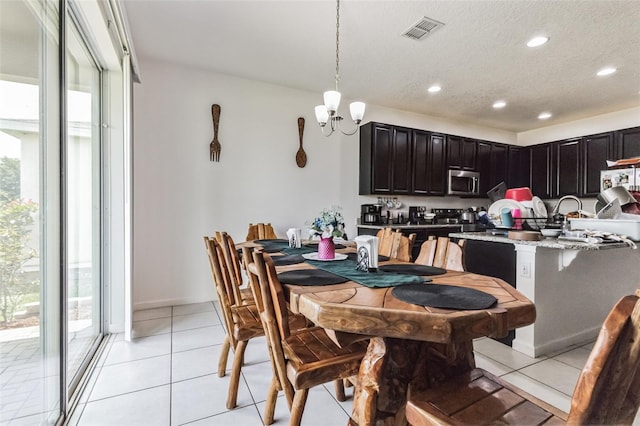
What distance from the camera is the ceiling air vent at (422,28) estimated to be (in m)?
2.49

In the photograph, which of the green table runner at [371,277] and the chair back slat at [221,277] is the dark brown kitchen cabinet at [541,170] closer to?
the green table runner at [371,277]

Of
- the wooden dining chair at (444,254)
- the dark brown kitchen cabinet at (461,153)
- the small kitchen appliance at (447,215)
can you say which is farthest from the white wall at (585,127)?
the wooden dining chair at (444,254)

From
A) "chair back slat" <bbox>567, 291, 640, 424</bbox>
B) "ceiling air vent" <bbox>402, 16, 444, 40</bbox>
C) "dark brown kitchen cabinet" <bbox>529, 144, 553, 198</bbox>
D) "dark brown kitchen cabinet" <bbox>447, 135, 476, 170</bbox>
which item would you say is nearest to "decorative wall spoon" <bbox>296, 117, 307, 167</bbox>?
"ceiling air vent" <bbox>402, 16, 444, 40</bbox>

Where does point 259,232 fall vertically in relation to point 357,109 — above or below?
below

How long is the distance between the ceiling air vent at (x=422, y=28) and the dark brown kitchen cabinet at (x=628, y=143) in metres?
3.85

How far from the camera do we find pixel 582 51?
291cm

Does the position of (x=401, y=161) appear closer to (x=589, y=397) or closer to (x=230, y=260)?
(x=230, y=260)

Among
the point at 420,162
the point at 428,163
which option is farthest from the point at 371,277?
the point at 428,163

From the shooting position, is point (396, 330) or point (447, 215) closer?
point (396, 330)

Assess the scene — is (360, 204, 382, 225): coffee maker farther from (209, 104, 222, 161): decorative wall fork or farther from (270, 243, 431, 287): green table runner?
(270, 243, 431, 287): green table runner

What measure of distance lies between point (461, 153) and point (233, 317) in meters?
4.65

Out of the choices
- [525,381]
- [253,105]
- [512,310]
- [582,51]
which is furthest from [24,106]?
[582,51]

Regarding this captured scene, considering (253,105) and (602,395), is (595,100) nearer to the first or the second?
(253,105)

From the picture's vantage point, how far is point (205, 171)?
3477 millimetres
